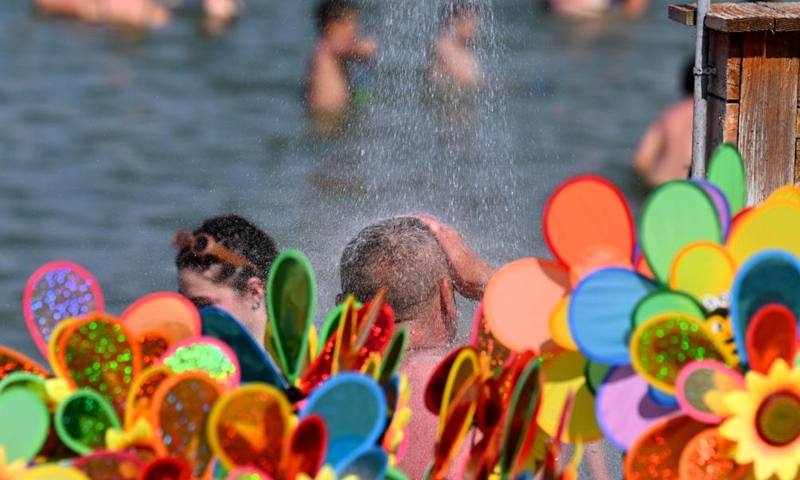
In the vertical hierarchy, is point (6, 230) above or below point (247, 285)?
below

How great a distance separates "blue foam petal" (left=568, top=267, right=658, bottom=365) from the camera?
1.41 meters

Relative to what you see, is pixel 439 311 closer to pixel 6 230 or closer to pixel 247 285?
pixel 247 285

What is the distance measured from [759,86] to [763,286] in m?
0.96

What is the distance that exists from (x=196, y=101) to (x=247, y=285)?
6.93 metres

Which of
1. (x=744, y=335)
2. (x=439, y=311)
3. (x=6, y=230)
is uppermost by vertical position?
(x=744, y=335)

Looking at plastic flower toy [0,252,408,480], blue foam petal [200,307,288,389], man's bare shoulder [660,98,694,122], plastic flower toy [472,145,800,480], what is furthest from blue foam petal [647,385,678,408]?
man's bare shoulder [660,98,694,122]

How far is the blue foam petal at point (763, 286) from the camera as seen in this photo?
51.5 inches

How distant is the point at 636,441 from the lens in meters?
1.38

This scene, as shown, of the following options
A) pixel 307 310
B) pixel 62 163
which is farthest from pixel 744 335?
pixel 62 163

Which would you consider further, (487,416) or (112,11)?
(112,11)

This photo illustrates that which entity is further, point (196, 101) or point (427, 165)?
point (196, 101)

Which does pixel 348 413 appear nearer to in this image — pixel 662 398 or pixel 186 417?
pixel 186 417

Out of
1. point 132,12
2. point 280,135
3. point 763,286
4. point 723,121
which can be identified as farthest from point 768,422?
point 132,12

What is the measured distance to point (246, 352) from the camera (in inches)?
57.2
